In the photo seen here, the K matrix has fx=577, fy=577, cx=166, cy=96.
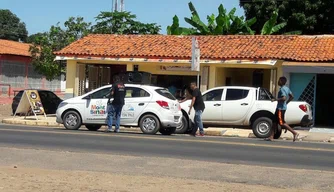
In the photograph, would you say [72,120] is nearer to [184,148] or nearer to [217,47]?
[184,148]

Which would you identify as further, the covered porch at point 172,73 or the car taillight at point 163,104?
the covered porch at point 172,73

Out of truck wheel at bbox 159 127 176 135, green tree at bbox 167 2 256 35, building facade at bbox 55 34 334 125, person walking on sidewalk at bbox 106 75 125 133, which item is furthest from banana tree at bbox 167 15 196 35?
person walking on sidewalk at bbox 106 75 125 133

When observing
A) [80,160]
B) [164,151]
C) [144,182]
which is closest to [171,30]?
[164,151]

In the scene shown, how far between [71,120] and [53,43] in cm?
1767

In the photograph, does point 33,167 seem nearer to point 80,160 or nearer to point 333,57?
point 80,160

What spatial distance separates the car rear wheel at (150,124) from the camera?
18.1m

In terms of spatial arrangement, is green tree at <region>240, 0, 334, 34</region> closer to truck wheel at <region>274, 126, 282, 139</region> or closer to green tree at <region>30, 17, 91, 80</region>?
green tree at <region>30, 17, 91, 80</region>

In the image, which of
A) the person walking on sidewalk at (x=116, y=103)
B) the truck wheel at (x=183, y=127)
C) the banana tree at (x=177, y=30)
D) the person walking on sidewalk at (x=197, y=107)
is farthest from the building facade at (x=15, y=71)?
the person walking on sidewalk at (x=197, y=107)

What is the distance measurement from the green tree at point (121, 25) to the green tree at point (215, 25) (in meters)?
3.90

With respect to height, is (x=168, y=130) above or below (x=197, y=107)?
below

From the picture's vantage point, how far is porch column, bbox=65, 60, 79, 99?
2703cm

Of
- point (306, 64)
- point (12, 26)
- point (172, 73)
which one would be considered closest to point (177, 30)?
point (172, 73)

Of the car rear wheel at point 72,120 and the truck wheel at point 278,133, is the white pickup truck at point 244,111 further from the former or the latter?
the car rear wheel at point 72,120

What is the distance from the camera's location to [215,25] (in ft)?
110
